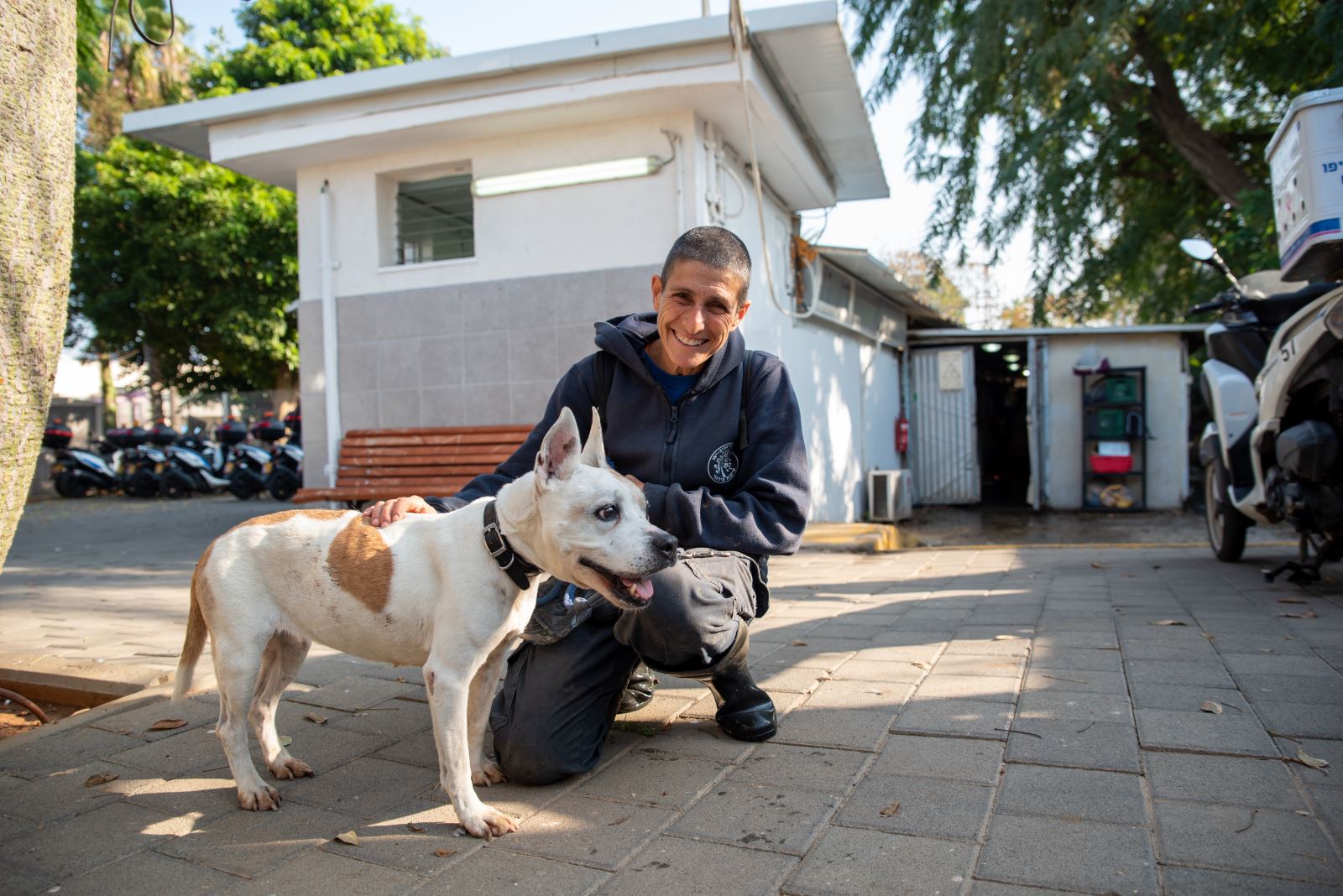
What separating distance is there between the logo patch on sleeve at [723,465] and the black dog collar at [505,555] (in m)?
0.83

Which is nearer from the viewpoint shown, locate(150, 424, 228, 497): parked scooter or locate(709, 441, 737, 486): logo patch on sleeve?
locate(709, 441, 737, 486): logo patch on sleeve

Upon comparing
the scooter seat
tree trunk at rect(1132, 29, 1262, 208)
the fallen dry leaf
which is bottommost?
the fallen dry leaf

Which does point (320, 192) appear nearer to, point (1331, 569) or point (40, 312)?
point (40, 312)

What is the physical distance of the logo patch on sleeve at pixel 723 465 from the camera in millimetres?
2980

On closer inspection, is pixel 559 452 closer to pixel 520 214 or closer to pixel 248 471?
pixel 520 214

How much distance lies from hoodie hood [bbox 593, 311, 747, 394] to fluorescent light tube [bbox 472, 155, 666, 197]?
15.8 ft

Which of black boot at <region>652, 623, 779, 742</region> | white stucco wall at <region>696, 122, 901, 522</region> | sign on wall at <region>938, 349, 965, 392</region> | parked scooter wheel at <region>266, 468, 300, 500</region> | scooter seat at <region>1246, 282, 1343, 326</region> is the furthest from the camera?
sign on wall at <region>938, 349, 965, 392</region>

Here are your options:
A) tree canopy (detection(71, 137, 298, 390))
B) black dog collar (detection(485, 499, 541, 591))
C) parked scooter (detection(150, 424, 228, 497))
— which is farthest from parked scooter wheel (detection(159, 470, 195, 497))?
black dog collar (detection(485, 499, 541, 591))

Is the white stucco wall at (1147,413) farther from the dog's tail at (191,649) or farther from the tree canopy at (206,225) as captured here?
the tree canopy at (206,225)

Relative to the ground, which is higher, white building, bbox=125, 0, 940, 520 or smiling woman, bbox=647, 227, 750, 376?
white building, bbox=125, 0, 940, 520

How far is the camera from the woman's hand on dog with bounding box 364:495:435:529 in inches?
103

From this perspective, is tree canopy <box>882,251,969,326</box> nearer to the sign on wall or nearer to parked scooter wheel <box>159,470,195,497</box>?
the sign on wall

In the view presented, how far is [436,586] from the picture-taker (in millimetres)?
2412

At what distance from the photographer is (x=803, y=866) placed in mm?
1971
